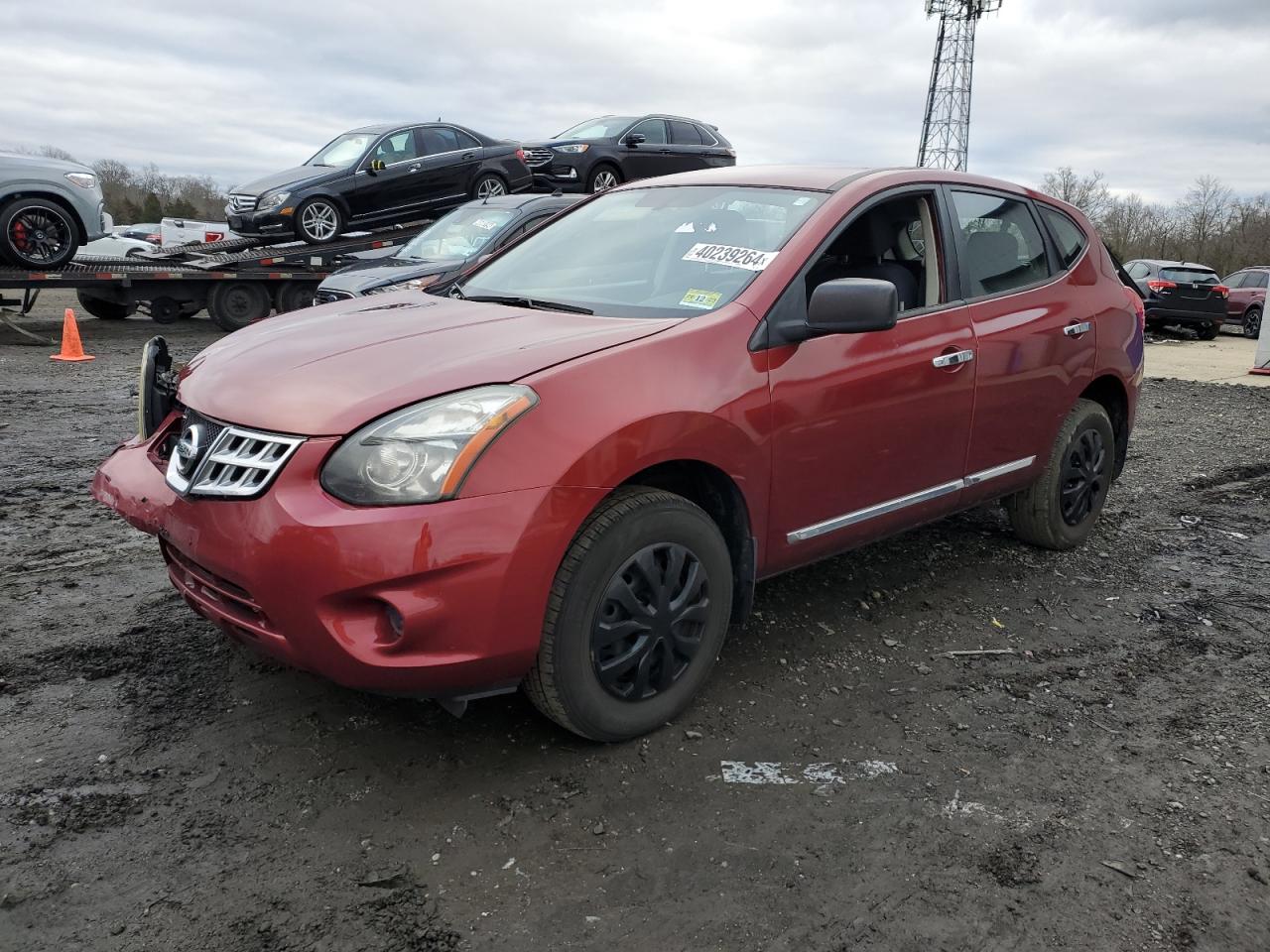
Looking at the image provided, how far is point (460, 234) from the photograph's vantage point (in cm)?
1050

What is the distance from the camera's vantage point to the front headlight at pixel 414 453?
95.0 inches

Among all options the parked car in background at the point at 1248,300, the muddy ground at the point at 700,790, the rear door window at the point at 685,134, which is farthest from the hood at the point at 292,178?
the parked car in background at the point at 1248,300

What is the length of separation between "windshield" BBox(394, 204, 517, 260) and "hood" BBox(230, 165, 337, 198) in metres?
3.42

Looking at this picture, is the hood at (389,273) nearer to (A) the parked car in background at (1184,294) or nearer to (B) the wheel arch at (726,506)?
(B) the wheel arch at (726,506)

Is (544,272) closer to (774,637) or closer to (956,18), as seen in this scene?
(774,637)

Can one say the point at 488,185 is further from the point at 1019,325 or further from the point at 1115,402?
the point at 1019,325

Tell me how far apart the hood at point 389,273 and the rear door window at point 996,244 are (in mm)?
6071

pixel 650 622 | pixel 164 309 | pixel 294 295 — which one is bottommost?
pixel 650 622

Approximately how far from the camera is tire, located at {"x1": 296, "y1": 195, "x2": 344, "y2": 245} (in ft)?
43.9

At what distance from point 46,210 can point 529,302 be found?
10202mm

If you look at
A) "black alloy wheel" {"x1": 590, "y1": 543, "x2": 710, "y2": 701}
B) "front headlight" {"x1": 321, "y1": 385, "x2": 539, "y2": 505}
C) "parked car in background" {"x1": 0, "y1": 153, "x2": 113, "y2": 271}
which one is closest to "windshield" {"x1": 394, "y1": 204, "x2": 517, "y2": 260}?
"parked car in background" {"x1": 0, "y1": 153, "x2": 113, "y2": 271}

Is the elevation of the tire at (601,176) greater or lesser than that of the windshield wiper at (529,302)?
greater

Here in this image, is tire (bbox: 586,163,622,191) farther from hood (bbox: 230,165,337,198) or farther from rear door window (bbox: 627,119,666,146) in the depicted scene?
hood (bbox: 230,165,337,198)

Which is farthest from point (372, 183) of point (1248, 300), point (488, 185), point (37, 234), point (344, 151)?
point (1248, 300)
